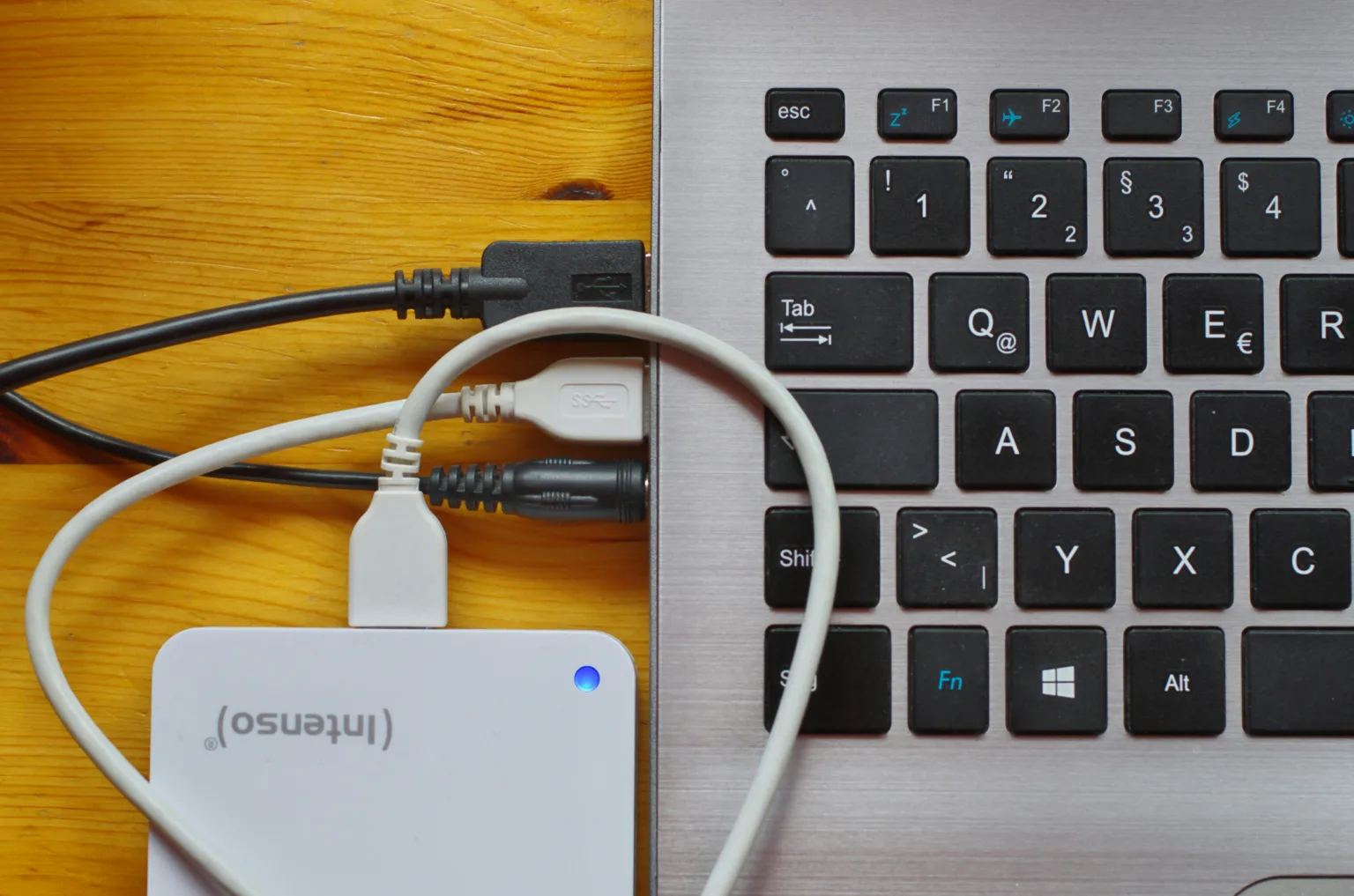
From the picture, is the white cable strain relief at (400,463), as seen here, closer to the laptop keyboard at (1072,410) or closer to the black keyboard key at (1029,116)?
the laptop keyboard at (1072,410)

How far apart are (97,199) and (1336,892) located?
0.55 meters

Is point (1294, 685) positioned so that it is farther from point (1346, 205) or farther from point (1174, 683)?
point (1346, 205)

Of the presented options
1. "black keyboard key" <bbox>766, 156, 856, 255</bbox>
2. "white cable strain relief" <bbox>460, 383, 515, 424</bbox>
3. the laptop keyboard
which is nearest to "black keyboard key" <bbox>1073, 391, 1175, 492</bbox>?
the laptop keyboard

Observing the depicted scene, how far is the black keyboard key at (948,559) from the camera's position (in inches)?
11.5

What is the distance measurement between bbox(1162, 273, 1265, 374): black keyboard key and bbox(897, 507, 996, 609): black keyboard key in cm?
9

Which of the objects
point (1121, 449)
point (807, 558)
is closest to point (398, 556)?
point (807, 558)

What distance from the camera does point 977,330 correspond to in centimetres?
30

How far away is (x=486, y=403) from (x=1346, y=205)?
0.32 m

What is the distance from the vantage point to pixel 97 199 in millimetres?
366

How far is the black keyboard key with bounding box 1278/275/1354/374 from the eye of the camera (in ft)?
0.98

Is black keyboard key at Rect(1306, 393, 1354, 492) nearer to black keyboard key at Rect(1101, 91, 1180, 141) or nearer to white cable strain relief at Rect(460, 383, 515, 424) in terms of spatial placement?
black keyboard key at Rect(1101, 91, 1180, 141)

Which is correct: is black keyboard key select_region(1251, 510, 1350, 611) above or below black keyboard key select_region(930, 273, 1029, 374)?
below

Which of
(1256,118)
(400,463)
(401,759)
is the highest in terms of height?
(1256,118)

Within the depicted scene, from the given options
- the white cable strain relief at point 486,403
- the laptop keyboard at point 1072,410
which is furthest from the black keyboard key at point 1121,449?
the white cable strain relief at point 486,403
